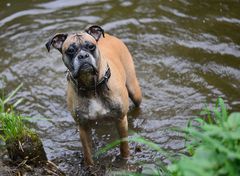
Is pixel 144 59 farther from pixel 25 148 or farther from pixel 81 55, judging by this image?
pixel 25 148

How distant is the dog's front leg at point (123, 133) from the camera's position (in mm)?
5719

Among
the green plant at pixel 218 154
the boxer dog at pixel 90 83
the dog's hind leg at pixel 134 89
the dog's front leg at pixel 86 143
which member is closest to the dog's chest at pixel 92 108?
the boxer dog at pixel 90 83

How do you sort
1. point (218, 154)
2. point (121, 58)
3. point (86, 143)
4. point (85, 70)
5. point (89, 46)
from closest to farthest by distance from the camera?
point (218, 154), point (85, 70), point (89, 46), point (86, 143), point (121, 58)

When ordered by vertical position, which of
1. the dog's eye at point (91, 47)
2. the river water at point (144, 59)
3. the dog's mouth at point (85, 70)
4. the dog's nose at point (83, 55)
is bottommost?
the river water at point (144, 59)

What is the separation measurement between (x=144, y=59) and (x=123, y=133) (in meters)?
2.74

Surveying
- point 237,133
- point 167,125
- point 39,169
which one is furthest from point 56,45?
point 237,133

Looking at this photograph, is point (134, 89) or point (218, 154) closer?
point (218, 154)

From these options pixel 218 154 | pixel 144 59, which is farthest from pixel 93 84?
pixel 144 59

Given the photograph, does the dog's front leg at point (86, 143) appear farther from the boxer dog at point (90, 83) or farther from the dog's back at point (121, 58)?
the dog's back at point (121, 58)

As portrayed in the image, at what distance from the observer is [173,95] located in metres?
7.31

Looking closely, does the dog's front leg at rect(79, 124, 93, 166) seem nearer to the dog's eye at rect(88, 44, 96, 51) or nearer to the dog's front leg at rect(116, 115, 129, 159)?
the dog's front leg at rect(116, 115, 129, 159)

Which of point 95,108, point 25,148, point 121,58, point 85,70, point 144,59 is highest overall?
point 85,70

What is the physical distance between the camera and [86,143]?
5.72 m

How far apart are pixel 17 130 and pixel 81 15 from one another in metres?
4.94
